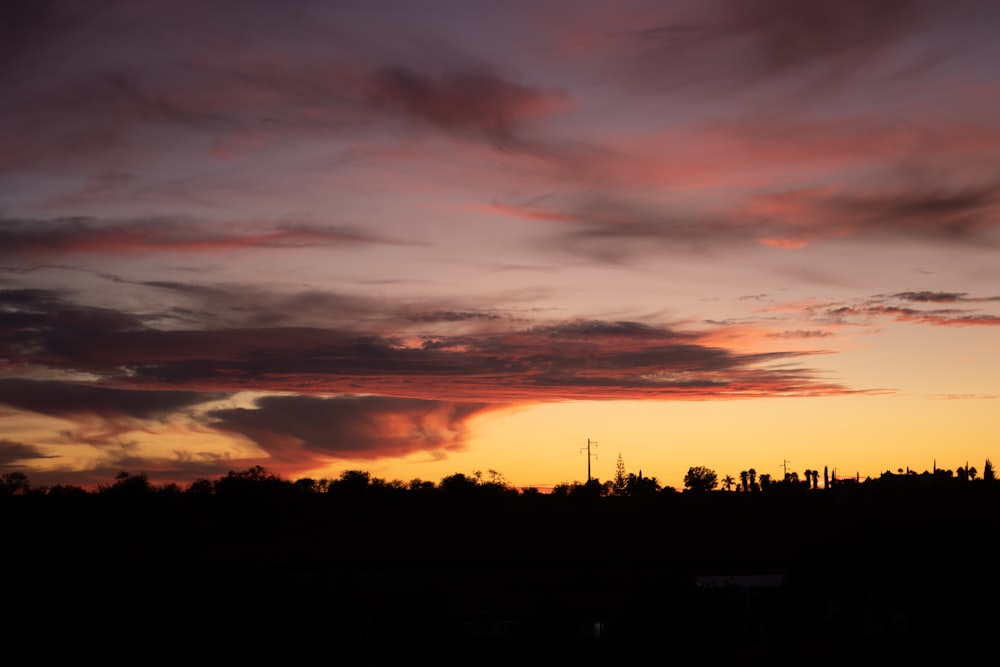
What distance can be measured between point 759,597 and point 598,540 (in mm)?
54484

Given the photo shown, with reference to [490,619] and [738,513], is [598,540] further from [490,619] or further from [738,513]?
[490,619]

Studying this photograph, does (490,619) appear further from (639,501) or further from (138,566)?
(639,501)

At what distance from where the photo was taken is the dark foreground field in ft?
152

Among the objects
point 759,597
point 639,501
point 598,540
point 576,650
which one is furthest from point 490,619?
point 639,501

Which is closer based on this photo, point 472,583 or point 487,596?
point 487,596

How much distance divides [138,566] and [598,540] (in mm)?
52716

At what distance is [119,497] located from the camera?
126m

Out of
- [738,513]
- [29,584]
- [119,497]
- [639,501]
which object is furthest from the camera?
[639,501]

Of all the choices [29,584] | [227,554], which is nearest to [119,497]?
[227,554]

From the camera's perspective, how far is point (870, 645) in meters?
48.3

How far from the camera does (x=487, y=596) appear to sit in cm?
6881

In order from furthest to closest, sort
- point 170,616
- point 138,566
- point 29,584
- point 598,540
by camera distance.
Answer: point 598,540 → point 138,566 → point 29,584 → point 170,616

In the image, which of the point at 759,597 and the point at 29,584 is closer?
the point at 759,597

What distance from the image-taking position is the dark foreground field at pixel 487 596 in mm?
46406
